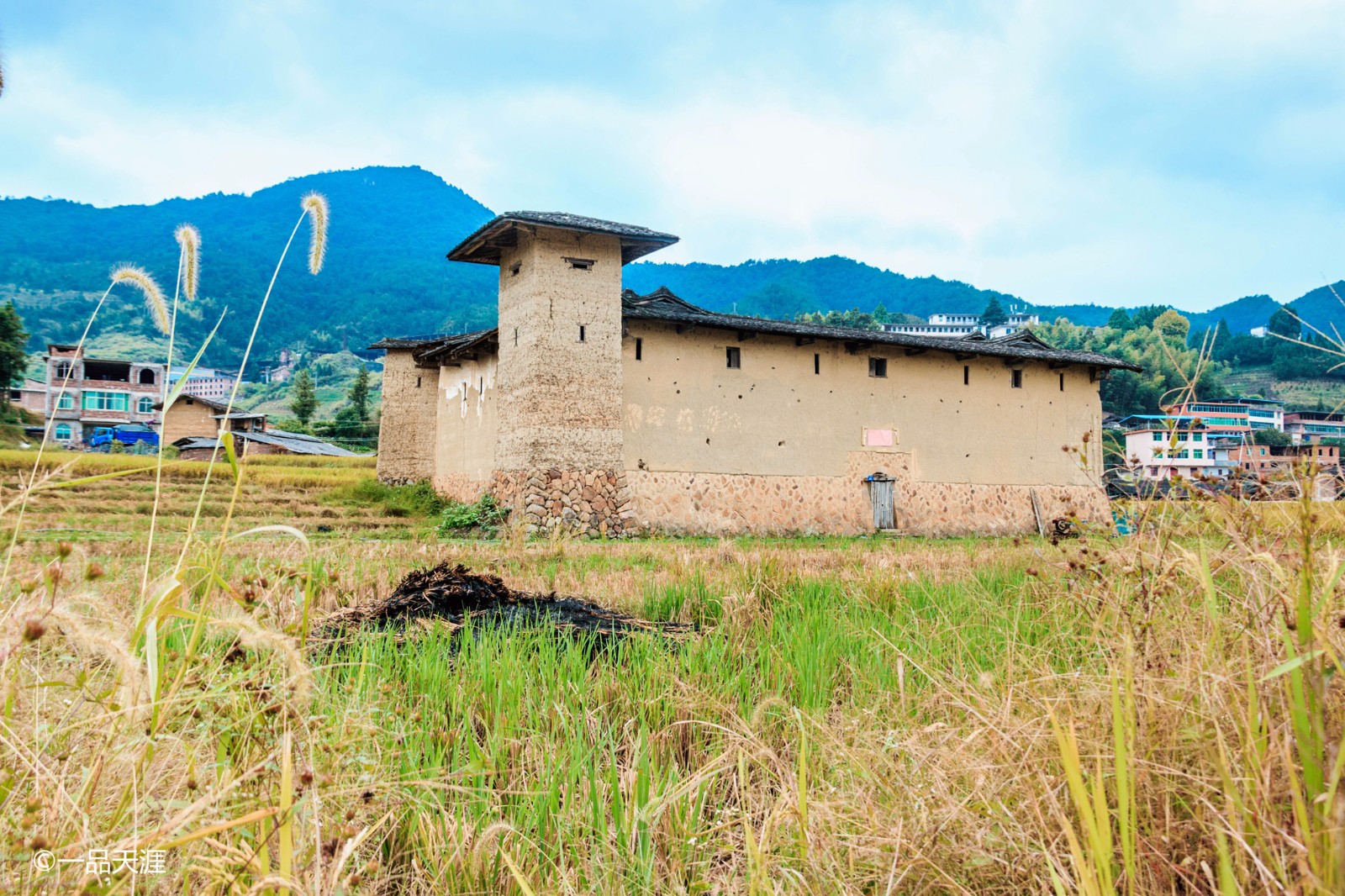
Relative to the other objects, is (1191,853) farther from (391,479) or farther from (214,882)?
(391,479)

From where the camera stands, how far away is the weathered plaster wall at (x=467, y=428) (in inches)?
850

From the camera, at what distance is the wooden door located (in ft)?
76.5

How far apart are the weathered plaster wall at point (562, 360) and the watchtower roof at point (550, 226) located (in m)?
0.36

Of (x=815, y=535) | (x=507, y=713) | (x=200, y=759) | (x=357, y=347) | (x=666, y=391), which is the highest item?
(x=357, y=347)

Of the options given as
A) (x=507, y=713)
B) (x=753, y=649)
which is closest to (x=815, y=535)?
(x=753, y=649)

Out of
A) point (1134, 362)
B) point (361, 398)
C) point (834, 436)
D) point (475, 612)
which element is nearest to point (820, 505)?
point (834, 436)

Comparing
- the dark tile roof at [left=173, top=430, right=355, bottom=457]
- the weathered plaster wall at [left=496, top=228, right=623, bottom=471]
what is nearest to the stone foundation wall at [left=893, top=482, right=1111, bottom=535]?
the weathered plaster wall at [left=496, top=228, right=623, bottom=471]

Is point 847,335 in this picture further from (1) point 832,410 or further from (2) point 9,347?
(2) point 9,347

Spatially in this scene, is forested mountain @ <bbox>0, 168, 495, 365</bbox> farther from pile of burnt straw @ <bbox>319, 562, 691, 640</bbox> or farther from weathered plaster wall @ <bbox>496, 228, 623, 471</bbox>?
pile of burnt straw @ <bbox>319, 562, 691, 640</bbox>

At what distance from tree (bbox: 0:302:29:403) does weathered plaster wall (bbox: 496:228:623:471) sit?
124 ft

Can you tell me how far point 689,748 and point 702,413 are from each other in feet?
58.9

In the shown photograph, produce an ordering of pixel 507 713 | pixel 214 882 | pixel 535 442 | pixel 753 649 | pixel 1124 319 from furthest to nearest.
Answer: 1. pixel 1124 319
2. pixel 535 442
3. pixel 753 649
4. pixel 507 713
5. pixel 214 882

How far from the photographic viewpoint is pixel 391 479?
2656 cm

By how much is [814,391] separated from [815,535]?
4005mm
